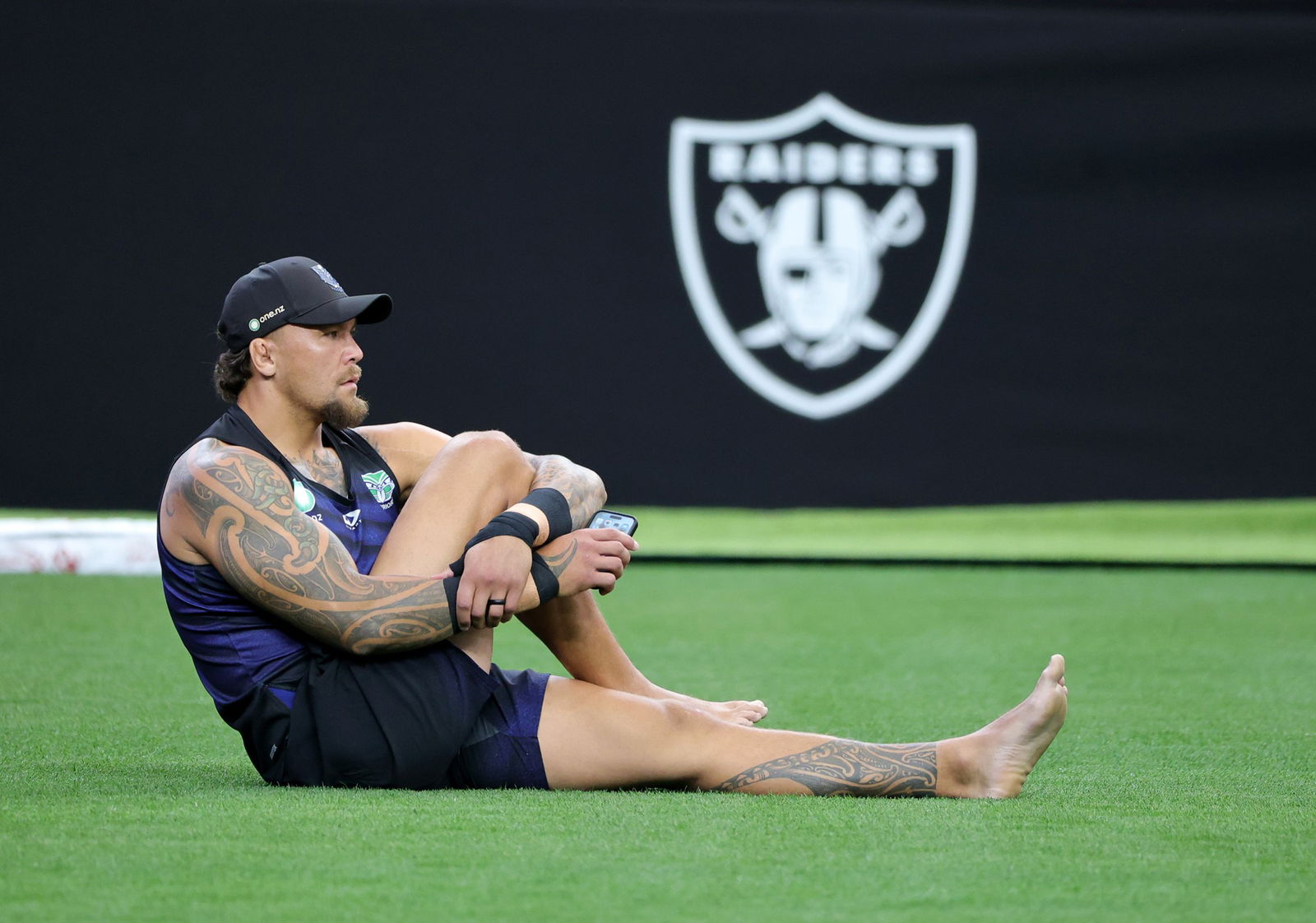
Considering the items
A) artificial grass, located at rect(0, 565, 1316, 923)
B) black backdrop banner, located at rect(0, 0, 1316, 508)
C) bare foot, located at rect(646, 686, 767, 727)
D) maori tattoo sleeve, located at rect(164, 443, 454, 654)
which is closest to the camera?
artificial grass, located at rect(0, 565, 1316, 923)

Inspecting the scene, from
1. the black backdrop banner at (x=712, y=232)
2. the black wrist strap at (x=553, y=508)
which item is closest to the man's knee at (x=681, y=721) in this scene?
the black wrist strap at (x=553, y=508)

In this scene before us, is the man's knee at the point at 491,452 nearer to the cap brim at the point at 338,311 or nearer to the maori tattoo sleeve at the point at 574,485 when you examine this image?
the maori tattoo sleeve at the point at 574,485

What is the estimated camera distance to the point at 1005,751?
104 inches

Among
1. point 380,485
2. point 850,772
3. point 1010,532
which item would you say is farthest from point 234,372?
point 1010,532

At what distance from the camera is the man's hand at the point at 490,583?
2.55m

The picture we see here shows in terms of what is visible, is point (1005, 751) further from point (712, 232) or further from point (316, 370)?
point (712, 232)

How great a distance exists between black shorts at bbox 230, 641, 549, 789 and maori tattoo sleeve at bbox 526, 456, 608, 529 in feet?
1.00

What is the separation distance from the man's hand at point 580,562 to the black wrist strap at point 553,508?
2 cm

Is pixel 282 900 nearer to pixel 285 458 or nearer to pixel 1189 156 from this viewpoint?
pixel 285 458

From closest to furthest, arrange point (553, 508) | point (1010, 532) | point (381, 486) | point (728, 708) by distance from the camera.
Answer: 1. point (553, 508)
2. point (381, 486)
3. point (728, 708)
4. point (1010, 532)

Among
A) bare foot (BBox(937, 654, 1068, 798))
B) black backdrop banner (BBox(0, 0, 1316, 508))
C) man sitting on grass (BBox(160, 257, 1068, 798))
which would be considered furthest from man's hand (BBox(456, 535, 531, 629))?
black backdrop banner (BBox(0, 0, 1316, 508))

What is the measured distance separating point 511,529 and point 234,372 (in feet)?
1.84

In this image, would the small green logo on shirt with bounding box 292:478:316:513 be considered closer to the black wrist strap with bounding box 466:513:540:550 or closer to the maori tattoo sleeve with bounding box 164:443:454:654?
the maori tattoo sleeve with bounding box 164:443:454:654

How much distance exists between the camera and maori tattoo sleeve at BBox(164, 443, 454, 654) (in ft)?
8.34
